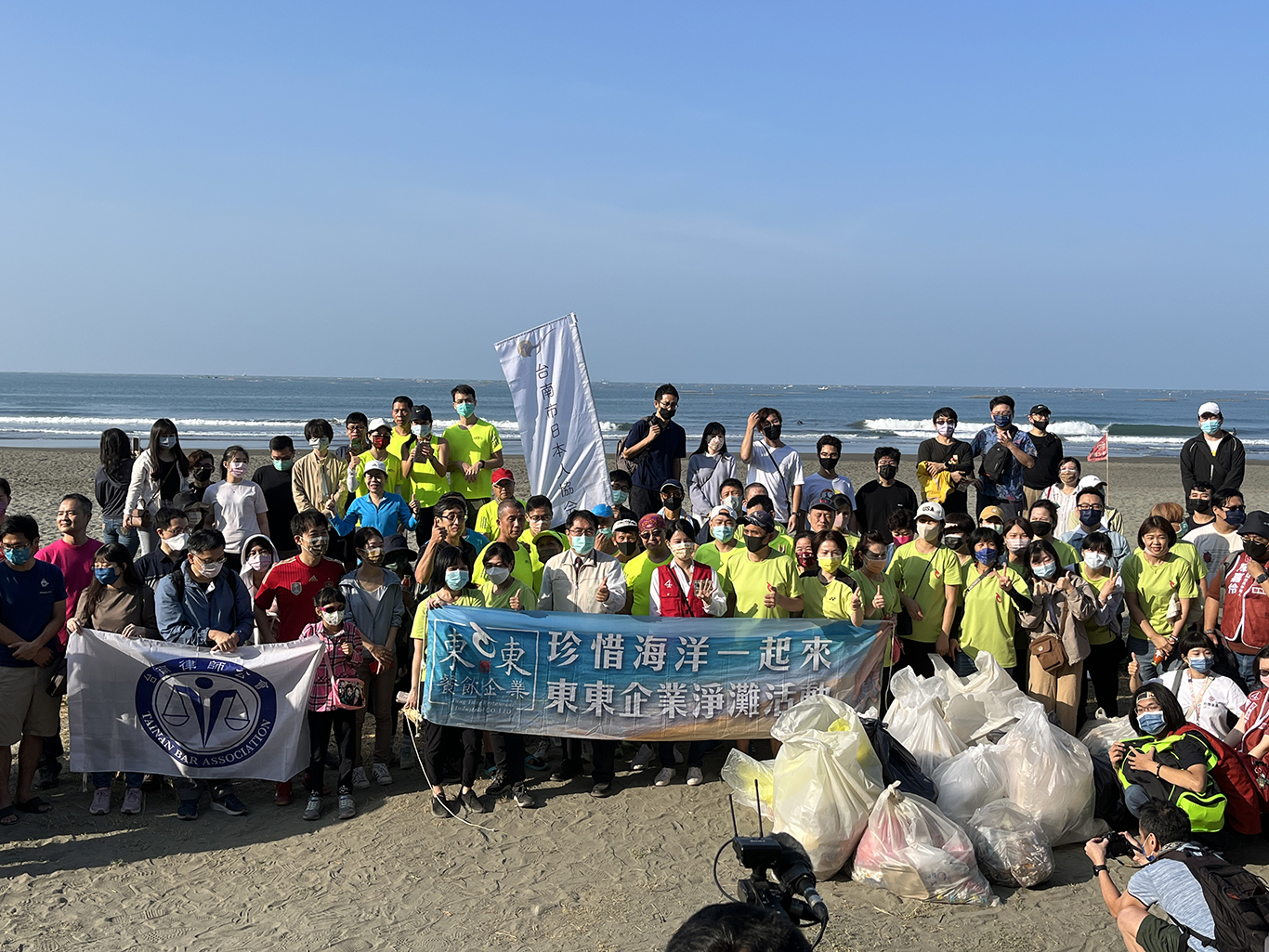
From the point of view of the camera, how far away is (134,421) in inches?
1969

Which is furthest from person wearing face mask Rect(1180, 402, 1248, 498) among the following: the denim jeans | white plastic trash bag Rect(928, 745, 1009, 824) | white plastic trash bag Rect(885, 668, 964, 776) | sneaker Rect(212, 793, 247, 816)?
the denim jeans

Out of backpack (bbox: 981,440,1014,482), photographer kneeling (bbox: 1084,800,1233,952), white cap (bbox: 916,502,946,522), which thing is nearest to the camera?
photographer kneeling (bbox: 1084,800,1233,952)

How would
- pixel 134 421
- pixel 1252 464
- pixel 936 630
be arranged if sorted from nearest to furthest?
1. pixel 936 630
2. pixel 1252 464
3. pixel 134 421

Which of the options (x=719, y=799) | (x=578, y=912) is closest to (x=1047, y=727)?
(x=719, y=799)

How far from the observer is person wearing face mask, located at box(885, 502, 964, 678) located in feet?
23.5

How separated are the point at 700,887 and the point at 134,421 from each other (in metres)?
51.0

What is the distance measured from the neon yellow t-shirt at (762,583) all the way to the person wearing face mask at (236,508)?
3959mm

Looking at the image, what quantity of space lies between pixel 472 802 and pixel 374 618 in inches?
51.0

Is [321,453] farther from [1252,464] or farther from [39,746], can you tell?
[1252,464]

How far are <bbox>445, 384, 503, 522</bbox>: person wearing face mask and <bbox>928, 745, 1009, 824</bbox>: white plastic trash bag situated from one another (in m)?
4.74

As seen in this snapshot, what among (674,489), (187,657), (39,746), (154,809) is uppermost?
(674,489)

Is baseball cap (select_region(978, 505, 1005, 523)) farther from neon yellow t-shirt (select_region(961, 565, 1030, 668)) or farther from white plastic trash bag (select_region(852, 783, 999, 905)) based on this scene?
white plastic trash bag (select_region(852, 783, 999, 905))

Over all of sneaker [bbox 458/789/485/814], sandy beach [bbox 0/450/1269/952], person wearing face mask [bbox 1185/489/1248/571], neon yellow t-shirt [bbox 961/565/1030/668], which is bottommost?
sandy beach [bbox 0/450/1269/952]

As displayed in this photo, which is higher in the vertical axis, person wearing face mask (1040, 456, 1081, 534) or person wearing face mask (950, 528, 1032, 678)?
person wearing face mask (1040, 456, 1081, 534)
